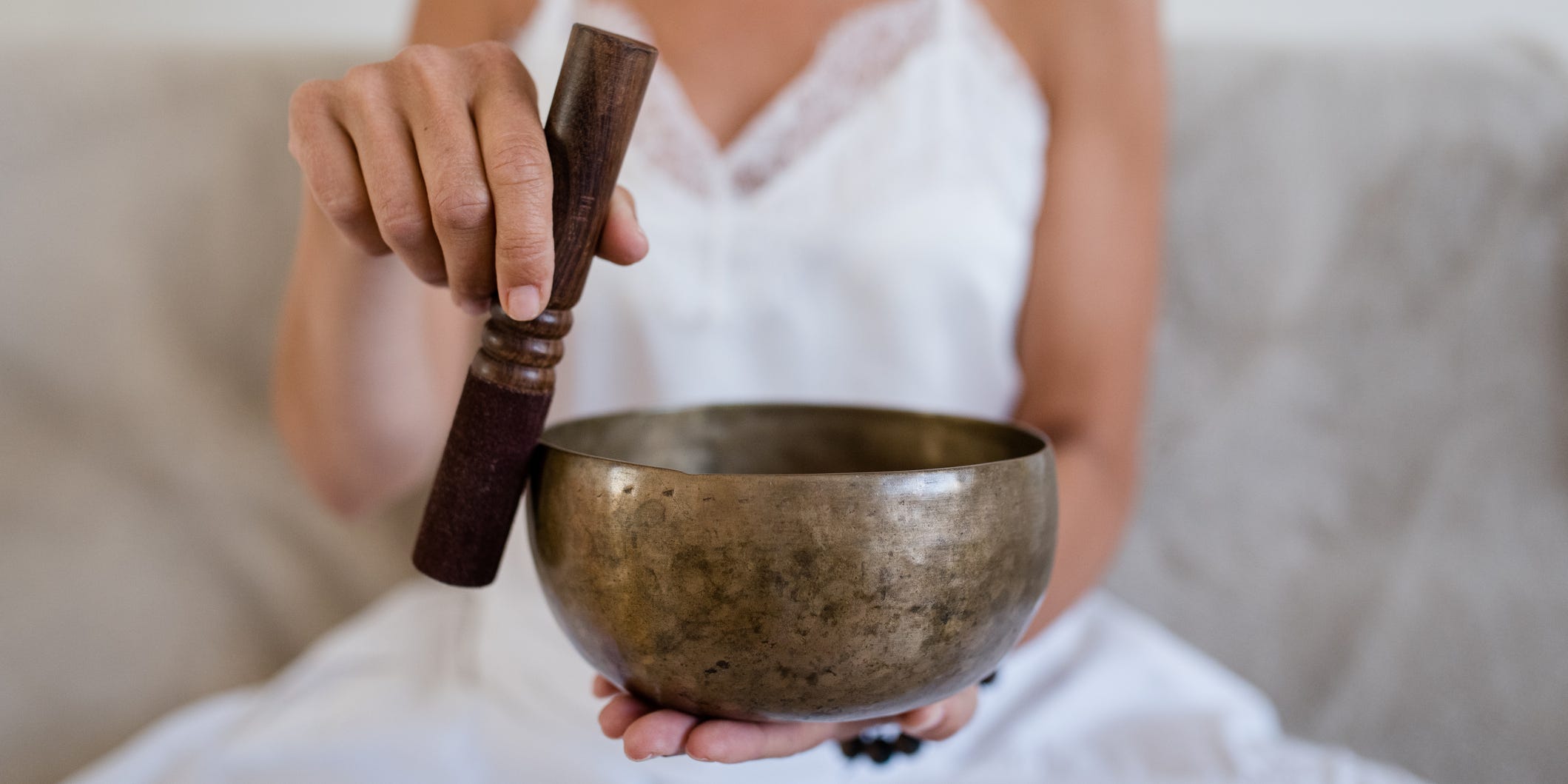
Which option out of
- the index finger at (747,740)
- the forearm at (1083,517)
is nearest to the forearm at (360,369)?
the index finger at (747,740)

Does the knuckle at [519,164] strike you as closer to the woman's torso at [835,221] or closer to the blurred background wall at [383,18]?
the woman's torso at [835,221]

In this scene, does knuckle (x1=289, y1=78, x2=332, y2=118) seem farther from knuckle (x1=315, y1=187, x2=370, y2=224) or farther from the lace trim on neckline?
the lace trim on neckline

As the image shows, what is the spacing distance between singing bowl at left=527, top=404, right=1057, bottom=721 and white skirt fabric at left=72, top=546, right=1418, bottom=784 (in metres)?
0.32

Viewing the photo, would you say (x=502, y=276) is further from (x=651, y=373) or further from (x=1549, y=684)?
(x=1549, y=684)

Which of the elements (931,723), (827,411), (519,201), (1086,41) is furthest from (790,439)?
(1086,41)

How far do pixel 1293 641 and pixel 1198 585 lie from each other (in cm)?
11

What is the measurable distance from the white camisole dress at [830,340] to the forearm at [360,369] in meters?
0.12

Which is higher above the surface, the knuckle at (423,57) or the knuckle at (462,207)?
the knuckle at (423,57)

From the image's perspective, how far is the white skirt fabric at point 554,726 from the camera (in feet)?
2.37

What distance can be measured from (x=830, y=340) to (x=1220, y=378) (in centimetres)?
48

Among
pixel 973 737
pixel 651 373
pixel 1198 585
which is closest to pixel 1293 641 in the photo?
pixel 1198 585

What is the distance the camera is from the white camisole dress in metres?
0.78

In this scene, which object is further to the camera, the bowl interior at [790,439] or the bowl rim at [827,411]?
the bowl interior at [790,439]

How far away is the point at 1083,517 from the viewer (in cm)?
81
